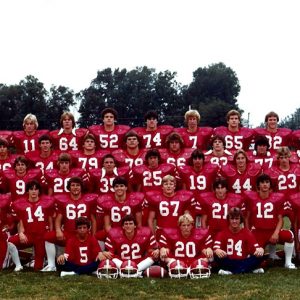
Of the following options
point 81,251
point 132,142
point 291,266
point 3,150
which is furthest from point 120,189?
point 291,266

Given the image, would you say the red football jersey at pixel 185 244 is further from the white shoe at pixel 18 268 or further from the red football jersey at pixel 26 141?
the red football jersey at pixel 26 141

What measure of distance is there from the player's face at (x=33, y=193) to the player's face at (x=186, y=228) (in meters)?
2.05

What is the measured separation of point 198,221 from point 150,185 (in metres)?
0.91

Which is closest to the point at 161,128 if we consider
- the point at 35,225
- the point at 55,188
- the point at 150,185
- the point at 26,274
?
the point at 150,185

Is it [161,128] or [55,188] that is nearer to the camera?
[55,188]

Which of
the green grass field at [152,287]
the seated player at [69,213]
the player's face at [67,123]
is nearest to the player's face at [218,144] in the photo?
the seated player at [69,213]

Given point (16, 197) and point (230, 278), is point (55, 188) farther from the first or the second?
point (230, 278)

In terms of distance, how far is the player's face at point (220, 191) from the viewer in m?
7.49

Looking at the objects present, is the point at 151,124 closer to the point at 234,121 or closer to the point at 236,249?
the point at 234,121

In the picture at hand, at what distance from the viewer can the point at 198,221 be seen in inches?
324

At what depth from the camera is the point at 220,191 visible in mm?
7512

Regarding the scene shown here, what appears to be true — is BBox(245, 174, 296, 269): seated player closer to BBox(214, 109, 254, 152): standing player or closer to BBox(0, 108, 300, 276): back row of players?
BBox(0, 108, 300, 276): back row of players

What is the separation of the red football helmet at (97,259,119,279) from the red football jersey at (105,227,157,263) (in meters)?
0.25

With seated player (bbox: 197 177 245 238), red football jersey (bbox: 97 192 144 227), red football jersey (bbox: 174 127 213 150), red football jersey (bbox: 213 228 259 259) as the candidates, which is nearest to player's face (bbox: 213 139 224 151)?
red football jersey (bbox: 174 127 213 150)
